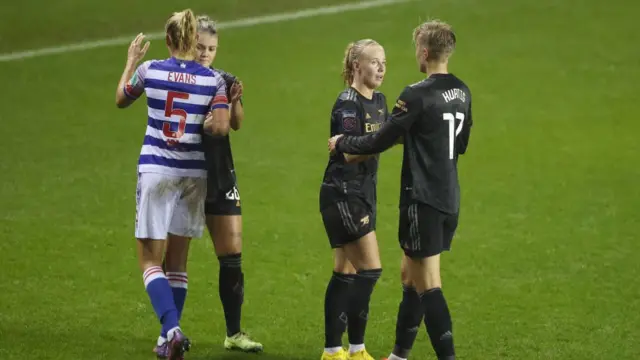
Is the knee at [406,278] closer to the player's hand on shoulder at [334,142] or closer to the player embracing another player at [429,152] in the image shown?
the player embracing another player at [429,152]

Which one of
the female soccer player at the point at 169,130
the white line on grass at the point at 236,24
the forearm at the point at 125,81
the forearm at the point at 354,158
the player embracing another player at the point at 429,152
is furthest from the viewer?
the white line on grass at the point at 236,24

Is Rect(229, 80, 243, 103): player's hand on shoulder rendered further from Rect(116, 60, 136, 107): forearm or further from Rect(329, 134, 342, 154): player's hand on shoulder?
Rect(329, 134, 342, 154): player's hand on shoulder

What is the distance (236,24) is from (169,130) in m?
11.3

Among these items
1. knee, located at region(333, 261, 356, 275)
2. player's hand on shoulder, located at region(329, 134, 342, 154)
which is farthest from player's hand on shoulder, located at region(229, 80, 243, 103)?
knee, located at region(333, 261, 356, 275)

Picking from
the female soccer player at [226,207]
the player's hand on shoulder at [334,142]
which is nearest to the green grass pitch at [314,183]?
the female soccer player at [226,207]

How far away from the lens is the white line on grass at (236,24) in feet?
53.5

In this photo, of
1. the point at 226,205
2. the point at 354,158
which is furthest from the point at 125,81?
the point at 354,158

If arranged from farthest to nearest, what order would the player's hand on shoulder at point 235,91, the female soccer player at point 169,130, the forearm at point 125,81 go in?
the player's hand on shoulder at point 235,91
the forearm at point 125,81
the female soccer player at point 169,130

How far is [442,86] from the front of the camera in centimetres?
609

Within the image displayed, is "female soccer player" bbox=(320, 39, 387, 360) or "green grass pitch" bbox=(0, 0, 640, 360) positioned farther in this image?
"green grass pitch" bbox=(0, 0, 640, 360)

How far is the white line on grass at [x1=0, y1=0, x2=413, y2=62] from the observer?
53.5 ft

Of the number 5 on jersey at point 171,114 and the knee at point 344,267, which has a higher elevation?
the number 5 on jersey at point 171,114

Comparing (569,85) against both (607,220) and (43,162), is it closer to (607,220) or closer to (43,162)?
(607,220)

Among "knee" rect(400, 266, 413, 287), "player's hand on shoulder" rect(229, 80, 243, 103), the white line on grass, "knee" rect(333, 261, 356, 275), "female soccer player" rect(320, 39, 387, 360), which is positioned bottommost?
"knee" rect(400, 266, 413, 287)
